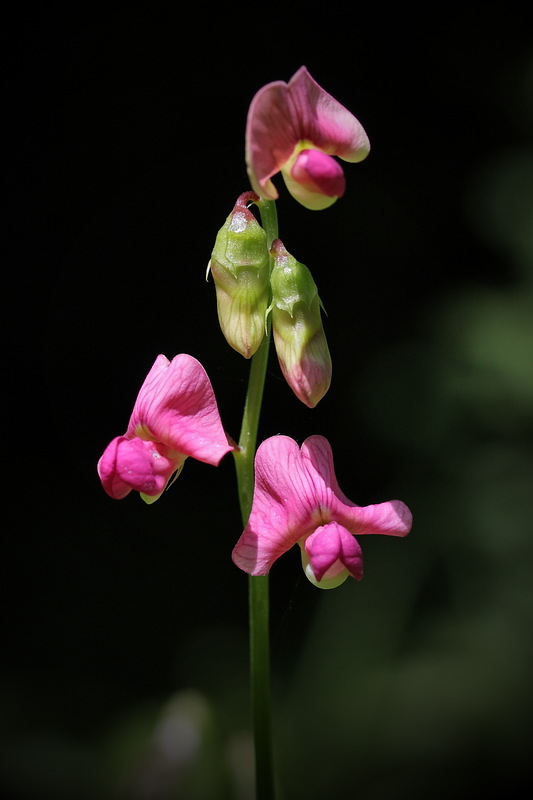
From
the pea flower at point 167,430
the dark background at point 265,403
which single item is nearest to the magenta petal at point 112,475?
the pea flower at point 167,430

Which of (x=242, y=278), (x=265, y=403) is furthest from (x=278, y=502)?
(x=265, y=403)

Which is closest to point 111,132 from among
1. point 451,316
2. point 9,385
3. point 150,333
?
point 150,333

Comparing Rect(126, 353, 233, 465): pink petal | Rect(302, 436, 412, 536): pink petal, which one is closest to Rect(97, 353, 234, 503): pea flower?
Rect(126, 353, 233, 465): pink petal

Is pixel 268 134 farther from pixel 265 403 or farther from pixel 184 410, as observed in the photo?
Result: pixel 265 403

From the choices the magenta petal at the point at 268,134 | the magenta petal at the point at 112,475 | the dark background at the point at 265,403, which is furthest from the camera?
the dark background at the point at 265,403

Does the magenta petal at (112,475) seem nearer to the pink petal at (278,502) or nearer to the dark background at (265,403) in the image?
the pink petal at (278,502)

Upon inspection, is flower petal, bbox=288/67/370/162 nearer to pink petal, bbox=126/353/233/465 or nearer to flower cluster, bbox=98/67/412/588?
flower cluster, bbox=98/67/412/588

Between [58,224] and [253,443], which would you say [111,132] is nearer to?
[58,224]
